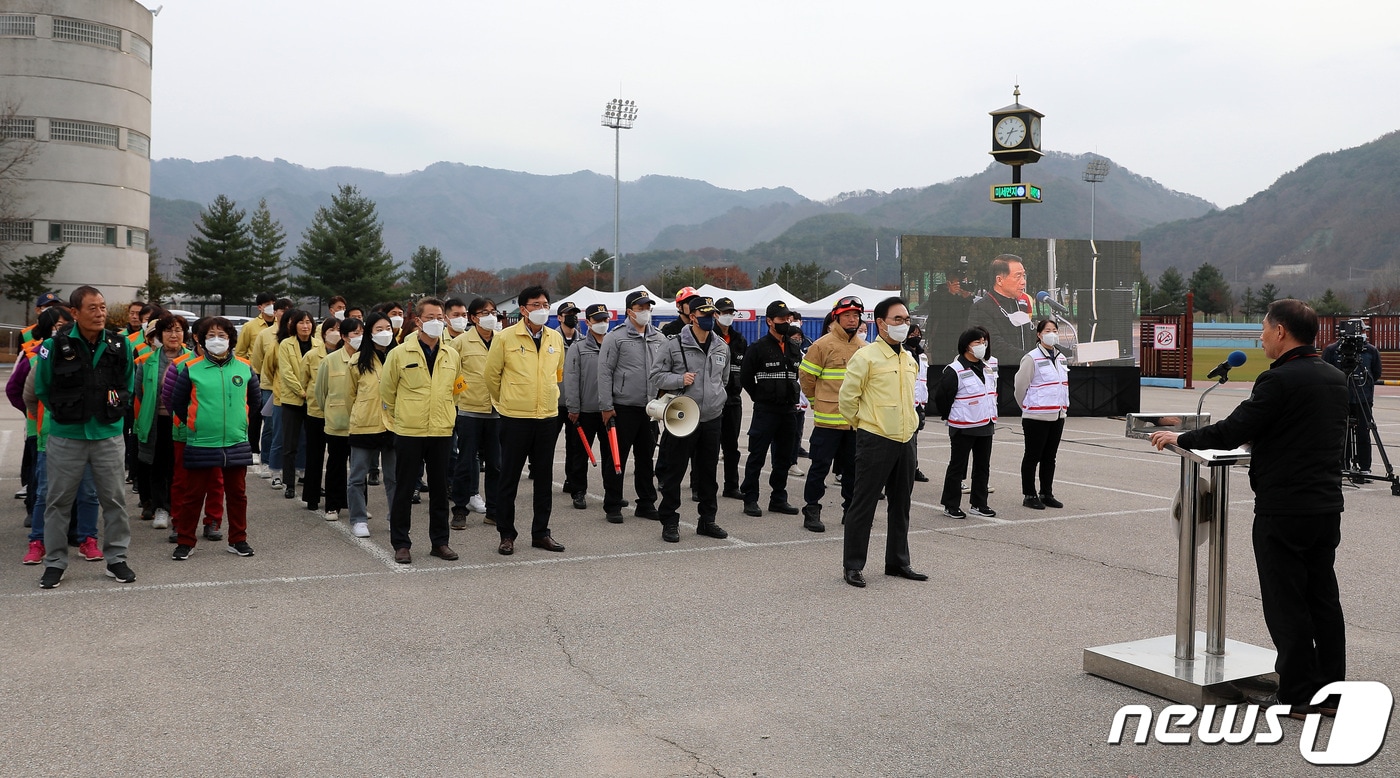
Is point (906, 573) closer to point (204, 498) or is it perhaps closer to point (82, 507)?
point (204, 498)

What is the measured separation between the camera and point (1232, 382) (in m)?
35.3

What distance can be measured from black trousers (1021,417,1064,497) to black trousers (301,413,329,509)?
22.6ft

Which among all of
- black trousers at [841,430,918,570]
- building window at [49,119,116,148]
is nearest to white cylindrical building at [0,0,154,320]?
building window at [49,119,116,148]

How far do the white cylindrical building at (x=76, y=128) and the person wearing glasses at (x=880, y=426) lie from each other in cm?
5428

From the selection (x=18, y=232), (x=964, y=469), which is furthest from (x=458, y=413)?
(x=18, y=232)

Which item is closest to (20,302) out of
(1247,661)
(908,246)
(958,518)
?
(908,246)

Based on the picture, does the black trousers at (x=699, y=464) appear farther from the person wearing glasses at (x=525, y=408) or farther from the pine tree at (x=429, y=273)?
the pine tree at (x=429, y=273)

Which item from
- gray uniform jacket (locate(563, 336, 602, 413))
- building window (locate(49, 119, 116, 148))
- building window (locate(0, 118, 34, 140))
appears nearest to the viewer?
gray uniform jacket (locate(563, 336, 602, 413))

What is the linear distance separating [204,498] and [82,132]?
185 feet

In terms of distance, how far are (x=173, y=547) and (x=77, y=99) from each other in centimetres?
5614

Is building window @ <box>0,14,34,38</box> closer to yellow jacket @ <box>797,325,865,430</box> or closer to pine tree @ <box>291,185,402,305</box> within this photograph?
pine tree @ <box>291,185,402,305</box>

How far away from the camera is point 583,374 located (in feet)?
35.2

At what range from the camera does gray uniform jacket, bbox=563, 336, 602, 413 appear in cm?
1043

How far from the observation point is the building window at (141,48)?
Result: 5788 cm
